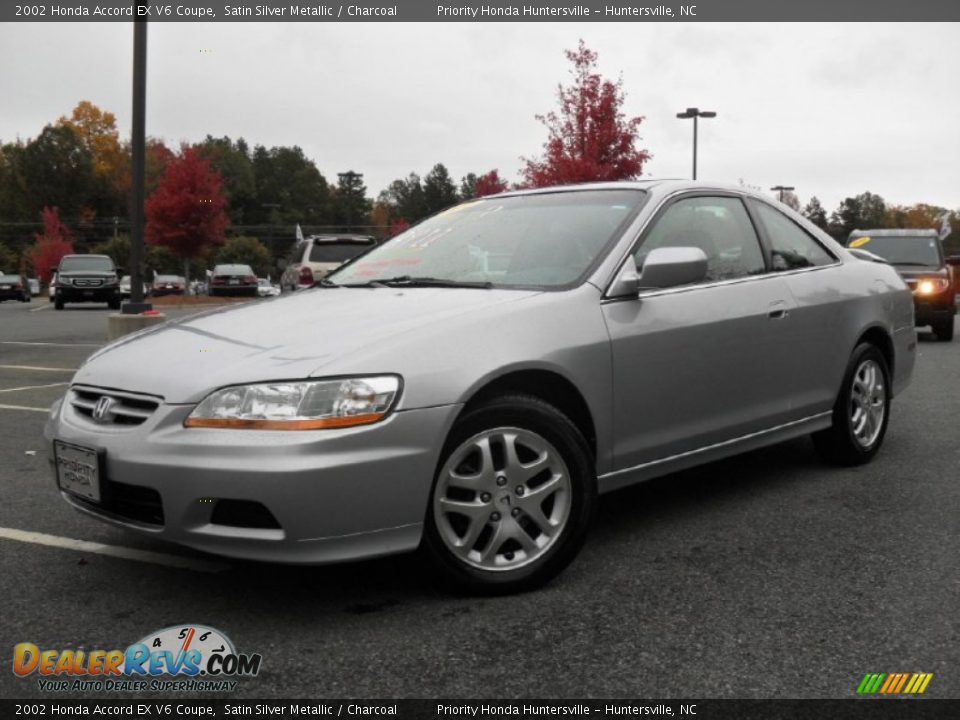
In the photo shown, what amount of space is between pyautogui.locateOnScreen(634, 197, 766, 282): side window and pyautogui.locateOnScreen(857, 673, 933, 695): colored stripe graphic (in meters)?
1.99

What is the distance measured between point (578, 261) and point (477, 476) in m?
1.11

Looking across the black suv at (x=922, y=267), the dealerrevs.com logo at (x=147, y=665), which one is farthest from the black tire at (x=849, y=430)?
the black suv at (x=922, y=267)

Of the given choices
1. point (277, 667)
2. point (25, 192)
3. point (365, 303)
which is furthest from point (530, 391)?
point (25, 192)

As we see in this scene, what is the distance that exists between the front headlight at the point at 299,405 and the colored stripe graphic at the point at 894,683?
5.14 feet

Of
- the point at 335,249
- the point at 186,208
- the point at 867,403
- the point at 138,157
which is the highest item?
the point at 186,208

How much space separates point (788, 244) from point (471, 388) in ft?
8.14

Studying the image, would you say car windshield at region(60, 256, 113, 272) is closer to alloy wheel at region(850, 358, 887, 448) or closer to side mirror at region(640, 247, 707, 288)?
alloy wheel at region(850, 358, 887, 448)

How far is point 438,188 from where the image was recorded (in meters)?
129

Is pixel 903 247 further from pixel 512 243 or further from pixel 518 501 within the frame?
pixel 518 501

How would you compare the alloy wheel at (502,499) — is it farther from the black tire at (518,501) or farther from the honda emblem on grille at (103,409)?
the honda emblem on grille at (103,409)

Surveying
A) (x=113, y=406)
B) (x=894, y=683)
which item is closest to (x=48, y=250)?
(x=113, y=406)

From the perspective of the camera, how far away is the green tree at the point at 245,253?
99.7m

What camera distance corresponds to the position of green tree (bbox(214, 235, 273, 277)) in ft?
327

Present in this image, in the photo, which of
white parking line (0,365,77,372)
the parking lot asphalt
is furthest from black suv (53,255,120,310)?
the parking lot asphalt
